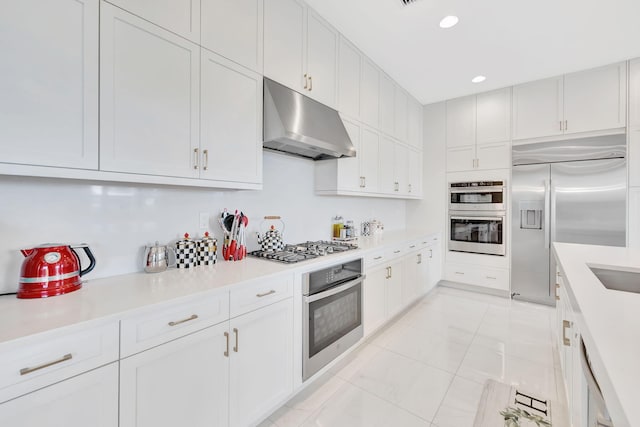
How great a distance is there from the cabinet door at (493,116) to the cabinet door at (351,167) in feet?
7.41

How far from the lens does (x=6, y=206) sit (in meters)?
1.18

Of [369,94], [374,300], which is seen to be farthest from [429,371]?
[369,94]

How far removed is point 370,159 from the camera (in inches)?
117

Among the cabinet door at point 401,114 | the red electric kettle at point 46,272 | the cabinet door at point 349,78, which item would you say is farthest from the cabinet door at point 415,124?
the red electric kettle at point 46,272

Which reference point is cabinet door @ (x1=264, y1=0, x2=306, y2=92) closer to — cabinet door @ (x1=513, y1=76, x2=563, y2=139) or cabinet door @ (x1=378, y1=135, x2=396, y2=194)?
cabinet door @ (x1=378, y1=135, x2=396, y2=194)

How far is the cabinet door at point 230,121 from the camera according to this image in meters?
1.55

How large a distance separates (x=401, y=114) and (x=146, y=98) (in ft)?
10.3

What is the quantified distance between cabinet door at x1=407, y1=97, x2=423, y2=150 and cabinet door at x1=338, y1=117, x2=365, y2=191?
1.44 metres

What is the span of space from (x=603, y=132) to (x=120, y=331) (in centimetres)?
482

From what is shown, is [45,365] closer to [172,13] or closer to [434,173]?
[172,13]

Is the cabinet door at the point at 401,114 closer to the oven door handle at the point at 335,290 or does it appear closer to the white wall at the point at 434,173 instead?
the white wall at the point at 434,173

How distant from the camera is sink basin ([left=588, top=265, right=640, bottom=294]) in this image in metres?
1.58

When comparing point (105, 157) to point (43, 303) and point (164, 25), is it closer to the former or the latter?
point (43, 303)

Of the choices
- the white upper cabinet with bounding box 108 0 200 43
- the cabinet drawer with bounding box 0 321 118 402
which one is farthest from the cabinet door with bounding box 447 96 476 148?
the cabinet drawer with bounding box 0 321 118 402
